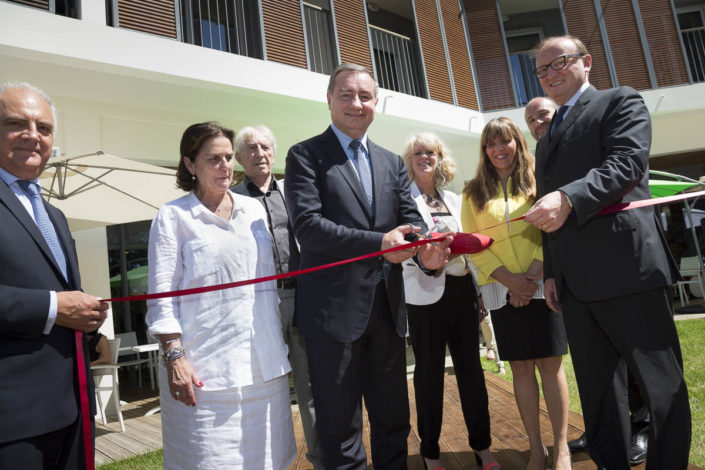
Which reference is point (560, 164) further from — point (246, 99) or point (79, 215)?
point (246, 99)

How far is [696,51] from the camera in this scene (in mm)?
12484

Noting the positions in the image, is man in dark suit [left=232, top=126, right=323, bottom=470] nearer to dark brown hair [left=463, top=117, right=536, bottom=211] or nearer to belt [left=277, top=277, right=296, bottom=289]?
belt [left=277, top=277, right=296, bottom=289]

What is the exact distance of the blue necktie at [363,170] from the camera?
201 cm

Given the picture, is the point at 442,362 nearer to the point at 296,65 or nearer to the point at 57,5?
the point at 296,65

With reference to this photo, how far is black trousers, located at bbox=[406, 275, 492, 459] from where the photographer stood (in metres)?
2.63

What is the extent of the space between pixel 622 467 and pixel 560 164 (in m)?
1.23

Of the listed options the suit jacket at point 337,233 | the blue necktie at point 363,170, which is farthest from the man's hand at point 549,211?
the blue necktie at point 363,170

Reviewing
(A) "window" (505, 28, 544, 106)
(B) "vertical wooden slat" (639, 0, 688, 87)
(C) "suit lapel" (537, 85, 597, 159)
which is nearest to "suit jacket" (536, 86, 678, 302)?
(C) "suit lapel" (537, 85, 597, 159)

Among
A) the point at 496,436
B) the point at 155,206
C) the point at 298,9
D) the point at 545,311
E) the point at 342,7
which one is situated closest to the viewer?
the point at 545,311

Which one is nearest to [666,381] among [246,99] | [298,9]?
[246,99]

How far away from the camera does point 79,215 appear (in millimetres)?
5441

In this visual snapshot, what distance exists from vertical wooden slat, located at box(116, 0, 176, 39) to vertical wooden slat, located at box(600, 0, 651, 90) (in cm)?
955

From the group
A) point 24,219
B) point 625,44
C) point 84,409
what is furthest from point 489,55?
point 84,409

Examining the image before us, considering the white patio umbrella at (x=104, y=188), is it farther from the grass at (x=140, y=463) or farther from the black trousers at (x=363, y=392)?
the black trousers at (x=363, y=392)
